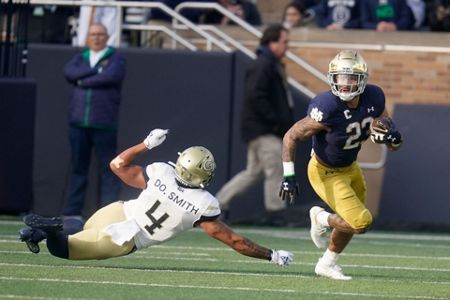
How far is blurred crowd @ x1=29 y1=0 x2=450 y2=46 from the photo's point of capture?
15750 millimetres

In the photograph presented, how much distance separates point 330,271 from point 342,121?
1026 millimetres

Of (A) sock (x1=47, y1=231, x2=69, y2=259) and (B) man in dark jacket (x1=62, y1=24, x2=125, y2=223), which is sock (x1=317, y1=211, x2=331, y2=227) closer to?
(A) sock (x1=47, y1=231, x2=69, y2=259)

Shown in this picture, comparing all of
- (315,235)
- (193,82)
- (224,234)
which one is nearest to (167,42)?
(193,82)

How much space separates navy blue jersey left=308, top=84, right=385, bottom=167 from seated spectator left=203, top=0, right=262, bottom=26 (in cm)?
653

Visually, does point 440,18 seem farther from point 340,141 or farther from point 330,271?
point 330,271

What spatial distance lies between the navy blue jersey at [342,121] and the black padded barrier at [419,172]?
4.92m

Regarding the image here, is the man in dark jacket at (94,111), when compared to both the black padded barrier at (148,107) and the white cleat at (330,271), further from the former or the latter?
the white cleat at (330,271)

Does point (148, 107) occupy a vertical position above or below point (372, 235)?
above

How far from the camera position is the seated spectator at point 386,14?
637 inches

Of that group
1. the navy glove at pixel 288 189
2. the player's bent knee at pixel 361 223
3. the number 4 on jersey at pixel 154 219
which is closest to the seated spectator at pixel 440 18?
the player's bent knee at pixel 361 223

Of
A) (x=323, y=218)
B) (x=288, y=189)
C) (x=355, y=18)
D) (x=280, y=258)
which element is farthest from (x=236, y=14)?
(x=280, y=258)

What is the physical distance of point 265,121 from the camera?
14609 mm

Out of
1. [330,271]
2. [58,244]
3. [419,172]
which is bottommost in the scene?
[419,172]

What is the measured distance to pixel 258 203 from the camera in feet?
50.2
